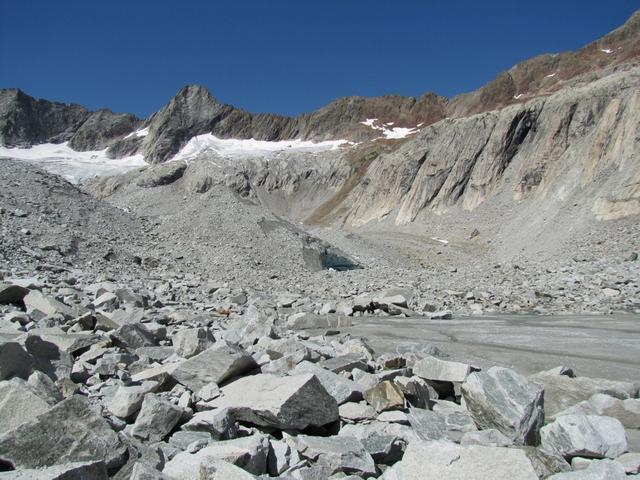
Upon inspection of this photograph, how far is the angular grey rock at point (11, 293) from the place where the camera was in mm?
9930

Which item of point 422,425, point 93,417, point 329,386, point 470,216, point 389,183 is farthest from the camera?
point 389,183

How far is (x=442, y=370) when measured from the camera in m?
6.29

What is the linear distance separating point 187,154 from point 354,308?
12504 cm

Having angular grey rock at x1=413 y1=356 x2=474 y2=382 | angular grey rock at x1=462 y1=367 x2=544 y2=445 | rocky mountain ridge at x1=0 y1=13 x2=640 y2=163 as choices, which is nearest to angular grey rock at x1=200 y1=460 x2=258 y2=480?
angular grey rock at x1=462 y1=367 x2=544 y2=445

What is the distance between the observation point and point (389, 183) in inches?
2576

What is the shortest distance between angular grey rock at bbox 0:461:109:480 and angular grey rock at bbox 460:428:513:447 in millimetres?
3035

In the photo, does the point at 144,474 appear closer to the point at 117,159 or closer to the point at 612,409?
the point at 612,409

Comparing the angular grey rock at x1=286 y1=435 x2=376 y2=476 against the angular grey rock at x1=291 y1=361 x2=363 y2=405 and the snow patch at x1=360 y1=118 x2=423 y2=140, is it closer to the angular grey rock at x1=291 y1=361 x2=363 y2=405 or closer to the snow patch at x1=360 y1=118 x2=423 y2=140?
the angular grey rock at x1=291 y1=361 x2=363 y2=405

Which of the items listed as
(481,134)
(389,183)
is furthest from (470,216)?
(389,183)

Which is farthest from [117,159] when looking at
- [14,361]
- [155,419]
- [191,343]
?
[155,419]

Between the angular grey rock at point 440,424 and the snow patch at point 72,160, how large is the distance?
119 m

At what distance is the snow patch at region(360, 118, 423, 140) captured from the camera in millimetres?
126562

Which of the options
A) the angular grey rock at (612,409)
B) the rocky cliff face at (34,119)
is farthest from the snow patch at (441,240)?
the rocky cliff face at (34,119)

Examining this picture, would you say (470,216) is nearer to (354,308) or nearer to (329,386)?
(354,308)
